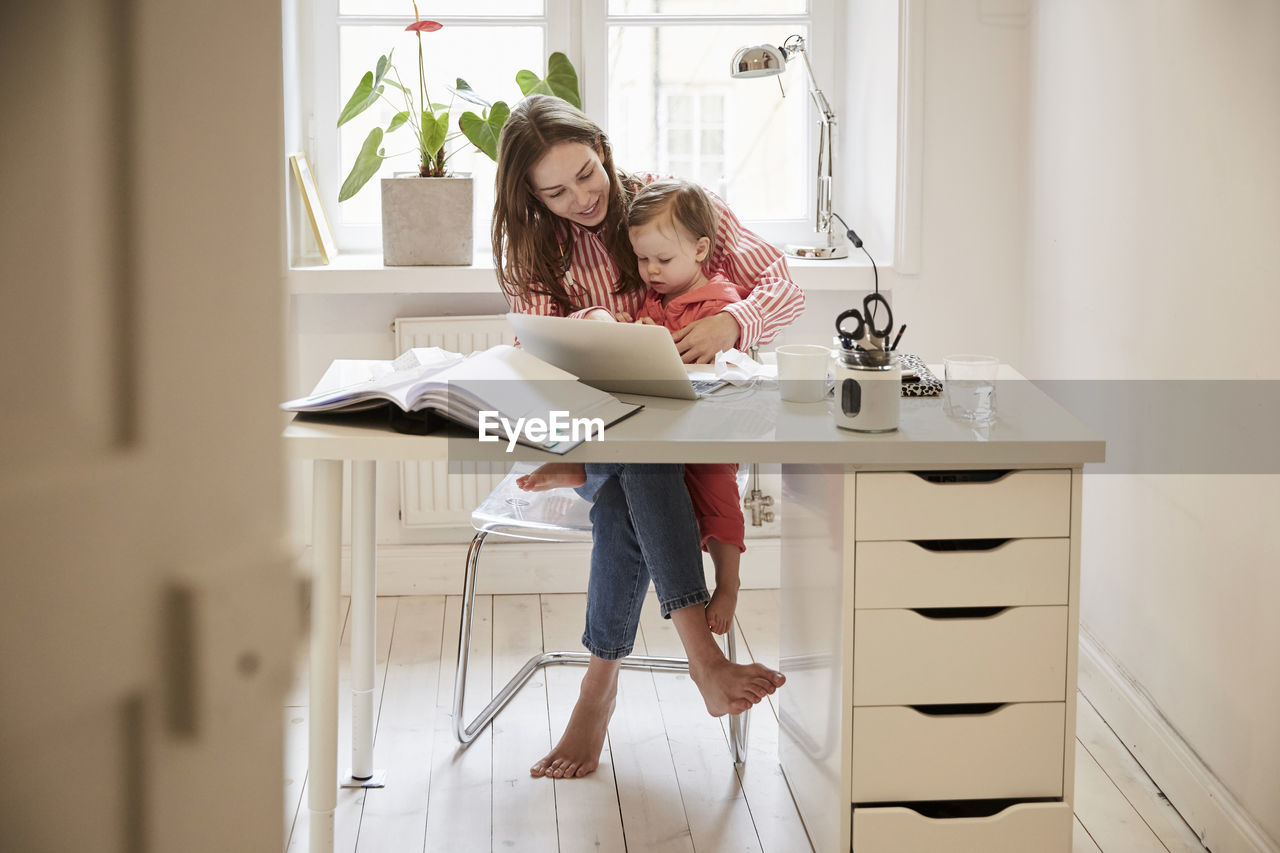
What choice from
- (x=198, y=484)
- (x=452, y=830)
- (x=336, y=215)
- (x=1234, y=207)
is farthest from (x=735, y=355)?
(x=198, y=484)

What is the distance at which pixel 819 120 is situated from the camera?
288 centimetres

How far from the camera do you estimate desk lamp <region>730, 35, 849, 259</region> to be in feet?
8.09

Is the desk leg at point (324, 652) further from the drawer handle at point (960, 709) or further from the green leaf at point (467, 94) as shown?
the green leaf at point (467, 94)

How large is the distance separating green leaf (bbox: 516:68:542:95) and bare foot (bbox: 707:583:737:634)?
1.33m

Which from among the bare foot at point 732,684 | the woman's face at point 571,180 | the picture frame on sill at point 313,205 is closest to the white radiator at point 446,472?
the picture frame on sill at point 313,205

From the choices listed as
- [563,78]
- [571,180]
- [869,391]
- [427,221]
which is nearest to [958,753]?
[869,391]

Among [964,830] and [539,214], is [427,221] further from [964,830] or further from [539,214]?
[964,830]

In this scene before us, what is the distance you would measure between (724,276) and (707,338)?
218mm

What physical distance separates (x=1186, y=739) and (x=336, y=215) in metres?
2.09

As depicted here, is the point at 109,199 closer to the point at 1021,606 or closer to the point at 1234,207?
the point at 1021,606

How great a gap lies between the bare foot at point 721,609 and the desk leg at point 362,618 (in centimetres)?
53

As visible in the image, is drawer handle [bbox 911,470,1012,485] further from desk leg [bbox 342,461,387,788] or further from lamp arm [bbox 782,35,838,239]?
lamp arm [bbox 782,35,838,239]

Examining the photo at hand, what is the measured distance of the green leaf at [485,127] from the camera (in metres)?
2.54

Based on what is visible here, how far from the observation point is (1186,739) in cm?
185
